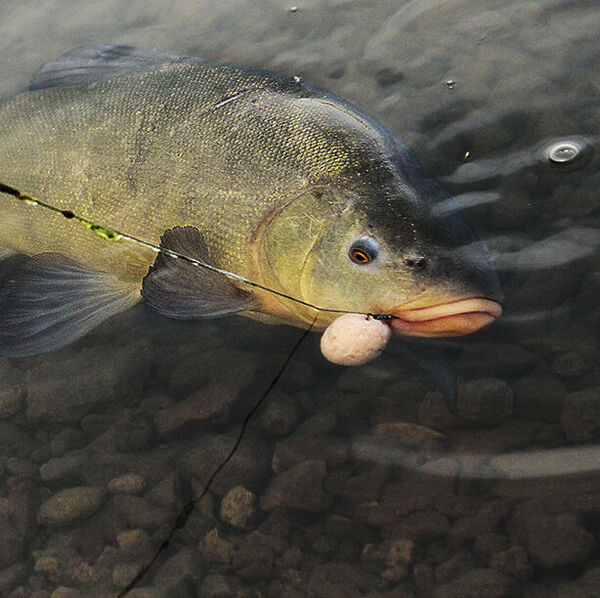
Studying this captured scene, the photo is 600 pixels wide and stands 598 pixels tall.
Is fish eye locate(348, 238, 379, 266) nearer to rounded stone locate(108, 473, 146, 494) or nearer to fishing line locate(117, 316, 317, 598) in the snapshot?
fishing line locate(117, 316, 317, 598)

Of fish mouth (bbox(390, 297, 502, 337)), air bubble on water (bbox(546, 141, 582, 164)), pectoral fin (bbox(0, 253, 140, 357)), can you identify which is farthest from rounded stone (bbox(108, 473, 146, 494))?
air bubble on water (bbox(546, 141, 582, 164))

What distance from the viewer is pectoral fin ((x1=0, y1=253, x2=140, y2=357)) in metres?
3.48

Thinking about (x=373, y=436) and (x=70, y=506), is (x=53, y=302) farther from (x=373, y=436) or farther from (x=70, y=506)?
(x=373, y=436)

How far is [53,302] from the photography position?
361cm

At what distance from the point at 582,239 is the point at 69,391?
258cm

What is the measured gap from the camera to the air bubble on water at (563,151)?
3936 mm

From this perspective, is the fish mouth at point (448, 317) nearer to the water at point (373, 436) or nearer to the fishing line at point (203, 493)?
the water at point (373, 436)

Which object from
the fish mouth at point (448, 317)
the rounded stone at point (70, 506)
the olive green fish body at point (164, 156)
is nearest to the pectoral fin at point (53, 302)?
the olive green fish body at point (164, 156)

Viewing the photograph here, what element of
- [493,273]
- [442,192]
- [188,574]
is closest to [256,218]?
[442,192]

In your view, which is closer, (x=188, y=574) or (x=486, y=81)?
(x=188, y=574)

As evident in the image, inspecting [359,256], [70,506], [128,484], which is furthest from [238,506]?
[359,256]

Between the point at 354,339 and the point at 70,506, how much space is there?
1.40m

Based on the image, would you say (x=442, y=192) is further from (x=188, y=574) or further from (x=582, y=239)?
(x=188, y=574)

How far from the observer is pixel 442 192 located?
329 cm
